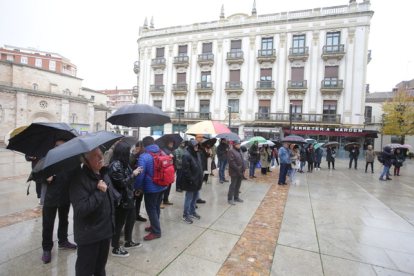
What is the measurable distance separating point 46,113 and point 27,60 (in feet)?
140

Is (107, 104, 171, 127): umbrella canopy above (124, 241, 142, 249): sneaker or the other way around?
above

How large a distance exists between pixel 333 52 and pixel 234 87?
11.7 meters

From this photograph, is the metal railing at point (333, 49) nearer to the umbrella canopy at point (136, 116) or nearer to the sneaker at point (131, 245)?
the umbrella canopy at point (136, 116)

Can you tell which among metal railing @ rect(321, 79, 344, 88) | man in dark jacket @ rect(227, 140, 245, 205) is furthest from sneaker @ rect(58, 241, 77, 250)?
metal railing @ rect(321, 79, 344, 88)

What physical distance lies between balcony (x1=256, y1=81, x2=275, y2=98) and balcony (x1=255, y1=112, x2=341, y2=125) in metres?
2.55

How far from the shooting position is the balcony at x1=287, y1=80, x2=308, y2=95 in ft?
80.0

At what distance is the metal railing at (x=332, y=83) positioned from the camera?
23.5 m

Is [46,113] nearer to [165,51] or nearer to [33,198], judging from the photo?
[165,51]

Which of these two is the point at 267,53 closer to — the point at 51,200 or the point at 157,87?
the point at 157,87

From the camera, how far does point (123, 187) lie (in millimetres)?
2889

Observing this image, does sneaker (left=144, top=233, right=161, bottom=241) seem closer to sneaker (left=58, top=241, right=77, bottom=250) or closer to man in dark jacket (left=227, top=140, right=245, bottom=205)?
sneaker (left=58, top=241, right=77, bottom=250)

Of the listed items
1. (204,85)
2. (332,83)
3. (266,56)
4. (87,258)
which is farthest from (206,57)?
(87,258)

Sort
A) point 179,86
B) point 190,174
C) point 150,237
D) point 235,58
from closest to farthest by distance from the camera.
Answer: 1. point 150,237
2. point 190,174
3. point 235,58
4. point 179,86

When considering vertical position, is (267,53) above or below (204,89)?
above
